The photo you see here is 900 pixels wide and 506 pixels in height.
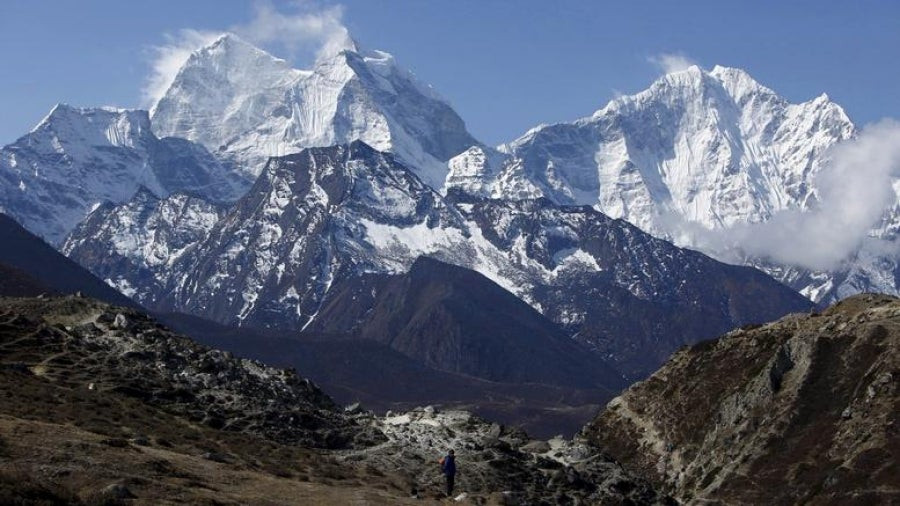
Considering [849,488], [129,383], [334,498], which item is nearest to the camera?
[334,498]

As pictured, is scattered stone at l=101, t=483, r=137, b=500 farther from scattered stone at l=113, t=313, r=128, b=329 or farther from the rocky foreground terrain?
scattered stone at l=113, t=313, r=128, b=329

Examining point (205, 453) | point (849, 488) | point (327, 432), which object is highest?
point (849, 488)

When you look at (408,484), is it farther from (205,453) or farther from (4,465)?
(4,465)

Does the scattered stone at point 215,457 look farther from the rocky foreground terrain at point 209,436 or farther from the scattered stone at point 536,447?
the scattered stone at point 536,447

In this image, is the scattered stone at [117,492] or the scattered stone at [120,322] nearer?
the scattered stone at [117,492]

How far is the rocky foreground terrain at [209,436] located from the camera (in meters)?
70.4

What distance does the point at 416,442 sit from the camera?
112 metres

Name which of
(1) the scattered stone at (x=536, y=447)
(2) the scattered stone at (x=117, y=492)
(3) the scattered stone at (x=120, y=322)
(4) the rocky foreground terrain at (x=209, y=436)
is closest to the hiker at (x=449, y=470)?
(4) the rocky foreground terrain at (x=209, y=436)

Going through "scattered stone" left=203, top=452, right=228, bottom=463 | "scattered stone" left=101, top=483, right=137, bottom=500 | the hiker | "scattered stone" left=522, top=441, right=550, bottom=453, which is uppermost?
"scattered stone" left=522, top=441, right=550, bottom=453

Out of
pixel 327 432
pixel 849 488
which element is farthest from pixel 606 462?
pixel 849 488

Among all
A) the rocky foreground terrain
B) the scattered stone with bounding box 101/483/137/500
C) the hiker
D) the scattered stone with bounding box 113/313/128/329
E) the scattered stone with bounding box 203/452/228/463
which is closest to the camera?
the scattered stone with bounding box 101/483/137/500

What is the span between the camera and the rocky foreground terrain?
70438 mm

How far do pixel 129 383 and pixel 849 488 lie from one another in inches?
4400

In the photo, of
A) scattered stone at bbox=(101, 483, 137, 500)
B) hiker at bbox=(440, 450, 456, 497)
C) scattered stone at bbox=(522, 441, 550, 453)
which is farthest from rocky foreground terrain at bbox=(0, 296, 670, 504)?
hiker at bbox=(440, 450, 456, 497)
